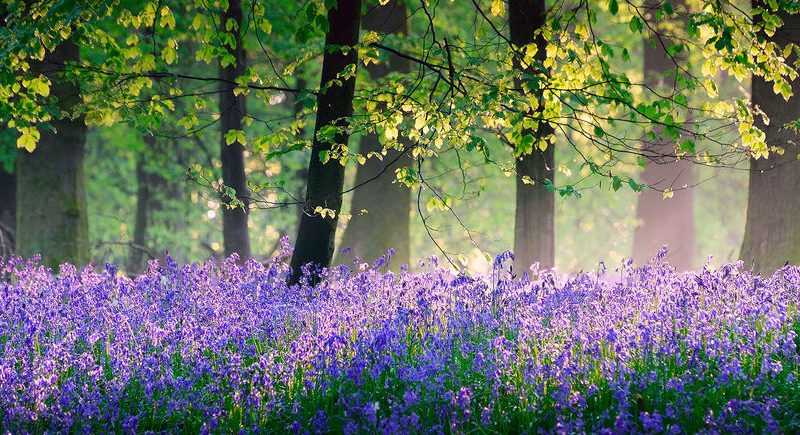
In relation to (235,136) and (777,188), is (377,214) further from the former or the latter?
(777,188)

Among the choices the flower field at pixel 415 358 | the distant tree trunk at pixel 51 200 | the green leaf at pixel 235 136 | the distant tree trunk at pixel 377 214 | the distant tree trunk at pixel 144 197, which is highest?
the distant tree trunk at pixel 144 197

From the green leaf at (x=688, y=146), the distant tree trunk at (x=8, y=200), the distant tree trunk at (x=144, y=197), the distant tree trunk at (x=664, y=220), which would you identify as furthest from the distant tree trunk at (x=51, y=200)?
the distant tree trunk at (x=664, y=220)

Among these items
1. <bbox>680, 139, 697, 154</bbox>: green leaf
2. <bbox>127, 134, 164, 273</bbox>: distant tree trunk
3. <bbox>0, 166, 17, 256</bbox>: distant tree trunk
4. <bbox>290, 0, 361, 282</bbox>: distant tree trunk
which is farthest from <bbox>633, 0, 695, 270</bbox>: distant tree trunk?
<bbox>680, 139, 697, 154</bbox>: green leaf

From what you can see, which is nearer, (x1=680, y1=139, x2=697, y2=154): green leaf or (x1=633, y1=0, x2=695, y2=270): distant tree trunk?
(x1=680, y1=139, x2=697, y2=154): green leaf

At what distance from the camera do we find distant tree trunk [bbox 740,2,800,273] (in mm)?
10391

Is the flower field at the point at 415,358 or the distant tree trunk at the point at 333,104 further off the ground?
the distant tree trunk at the point at 333,104

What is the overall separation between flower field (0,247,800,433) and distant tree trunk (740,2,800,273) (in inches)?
116

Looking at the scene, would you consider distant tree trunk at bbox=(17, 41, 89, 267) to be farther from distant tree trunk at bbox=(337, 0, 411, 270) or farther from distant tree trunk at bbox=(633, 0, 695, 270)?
distant tree trunk at bbox=(633, 0, 695, 270)

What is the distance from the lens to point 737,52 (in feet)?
24.8

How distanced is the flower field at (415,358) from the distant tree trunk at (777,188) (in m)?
2.95

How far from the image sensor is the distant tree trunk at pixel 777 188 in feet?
34.1

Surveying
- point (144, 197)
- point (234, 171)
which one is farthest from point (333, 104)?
point (144, 197)

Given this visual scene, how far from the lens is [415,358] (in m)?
6.11

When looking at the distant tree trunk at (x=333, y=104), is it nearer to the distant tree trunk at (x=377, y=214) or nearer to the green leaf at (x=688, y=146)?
the green leaf at (x=688, y=146)
